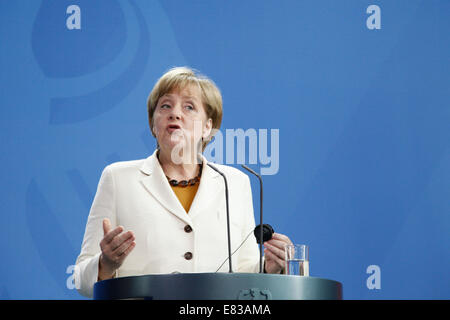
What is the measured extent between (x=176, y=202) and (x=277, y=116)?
114 cm

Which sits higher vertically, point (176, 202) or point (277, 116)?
point (277, 116)

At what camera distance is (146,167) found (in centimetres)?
213

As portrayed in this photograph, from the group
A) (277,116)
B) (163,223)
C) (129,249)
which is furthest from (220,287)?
(277,116)

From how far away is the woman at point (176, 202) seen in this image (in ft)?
6.39

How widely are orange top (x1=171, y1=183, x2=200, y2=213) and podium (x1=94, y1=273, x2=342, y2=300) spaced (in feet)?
2.44

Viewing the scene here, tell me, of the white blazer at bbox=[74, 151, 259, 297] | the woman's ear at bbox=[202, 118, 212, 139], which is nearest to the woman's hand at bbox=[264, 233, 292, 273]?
the white blazer at bbox=[74, 151, 259, 297]

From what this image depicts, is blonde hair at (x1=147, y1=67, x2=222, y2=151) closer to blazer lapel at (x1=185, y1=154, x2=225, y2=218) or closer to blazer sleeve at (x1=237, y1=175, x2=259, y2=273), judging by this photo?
blazer lapel at (x1=185, y1=154, x2=225, y2=218)

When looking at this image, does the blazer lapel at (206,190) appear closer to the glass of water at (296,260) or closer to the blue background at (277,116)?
the glass of water at (296,260)

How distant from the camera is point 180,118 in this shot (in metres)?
2.13

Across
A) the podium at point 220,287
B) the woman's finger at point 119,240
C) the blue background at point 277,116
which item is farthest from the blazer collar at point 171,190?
the blue background at point 277,116

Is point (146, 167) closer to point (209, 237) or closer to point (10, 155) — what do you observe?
point (209, 237)

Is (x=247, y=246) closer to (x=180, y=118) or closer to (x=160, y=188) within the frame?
(x=160, y=188)

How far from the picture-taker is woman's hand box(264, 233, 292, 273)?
5.48ft
